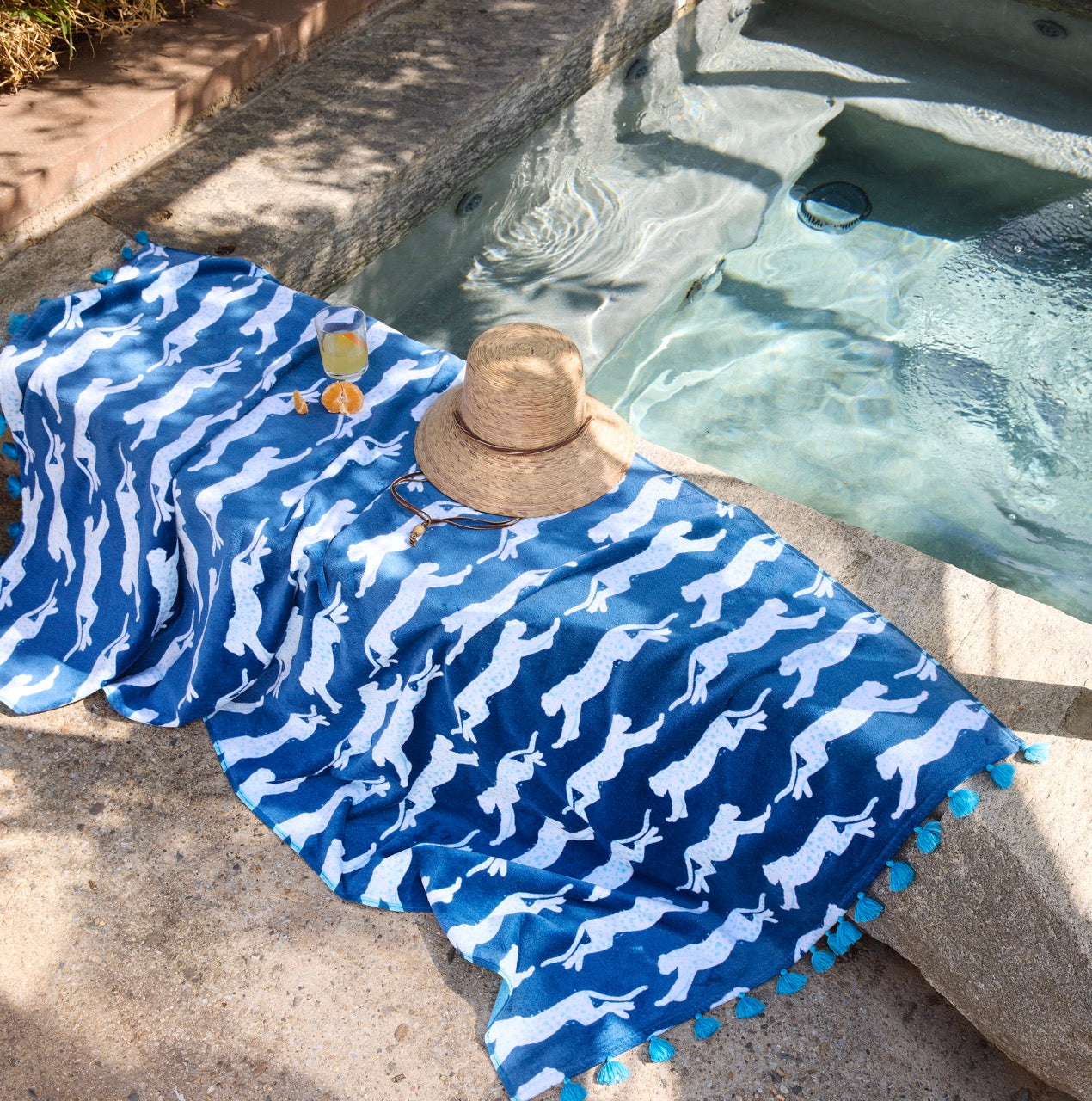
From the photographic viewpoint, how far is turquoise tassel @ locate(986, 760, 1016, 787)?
2350 millimetres

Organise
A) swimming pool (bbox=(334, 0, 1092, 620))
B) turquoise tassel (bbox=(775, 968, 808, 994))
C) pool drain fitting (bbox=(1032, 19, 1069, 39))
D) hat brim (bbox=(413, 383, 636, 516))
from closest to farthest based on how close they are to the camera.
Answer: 1. turquoise tassel (bbox=(775, 968, 808, 994))
2. hat brim (bbox=(413, 383, 636, 516))
3. swimming pool (bbox=(334, 0, 1092, 620))
4. pool drain fitting (bbox=(1032, 19, 1069, 39))

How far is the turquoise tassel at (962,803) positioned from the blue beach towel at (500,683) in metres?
0.03

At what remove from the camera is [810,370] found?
15.8ft

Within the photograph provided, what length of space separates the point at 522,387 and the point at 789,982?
1.68 metres

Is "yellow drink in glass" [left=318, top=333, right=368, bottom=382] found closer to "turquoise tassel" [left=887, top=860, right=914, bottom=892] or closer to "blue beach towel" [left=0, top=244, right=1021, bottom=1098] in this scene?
"blue beach towel" [left=0, top=244, right=1021, bottom=1098]

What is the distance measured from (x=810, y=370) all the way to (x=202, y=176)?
2.82 m

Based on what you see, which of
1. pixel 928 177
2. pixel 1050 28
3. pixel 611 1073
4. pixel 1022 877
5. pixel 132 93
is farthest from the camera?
pixel 1050 28

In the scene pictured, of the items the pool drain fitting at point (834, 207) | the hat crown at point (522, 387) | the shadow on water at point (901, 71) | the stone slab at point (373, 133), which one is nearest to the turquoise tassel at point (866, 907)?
the hat crown at point (522, 387)

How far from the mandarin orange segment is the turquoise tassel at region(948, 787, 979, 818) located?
6.46 ft

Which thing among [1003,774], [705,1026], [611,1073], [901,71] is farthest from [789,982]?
[901,71]

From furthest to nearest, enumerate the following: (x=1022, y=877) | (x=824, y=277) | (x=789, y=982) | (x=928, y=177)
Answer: (x=928, y=177), (x=824, y=277), (x=789, y=982), (x=1022, y=877)

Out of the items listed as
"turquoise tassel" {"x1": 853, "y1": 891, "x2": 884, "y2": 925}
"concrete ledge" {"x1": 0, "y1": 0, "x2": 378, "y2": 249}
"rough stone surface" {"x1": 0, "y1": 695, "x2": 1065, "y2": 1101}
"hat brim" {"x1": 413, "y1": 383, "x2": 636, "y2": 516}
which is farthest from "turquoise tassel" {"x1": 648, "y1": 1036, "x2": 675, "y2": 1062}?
"concrete ledge" {"x1": 0, "y1": 0, "x2": 378, "y2": 249}

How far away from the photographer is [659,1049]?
2.51m

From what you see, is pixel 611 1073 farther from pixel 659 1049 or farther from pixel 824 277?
pixel 824 277
